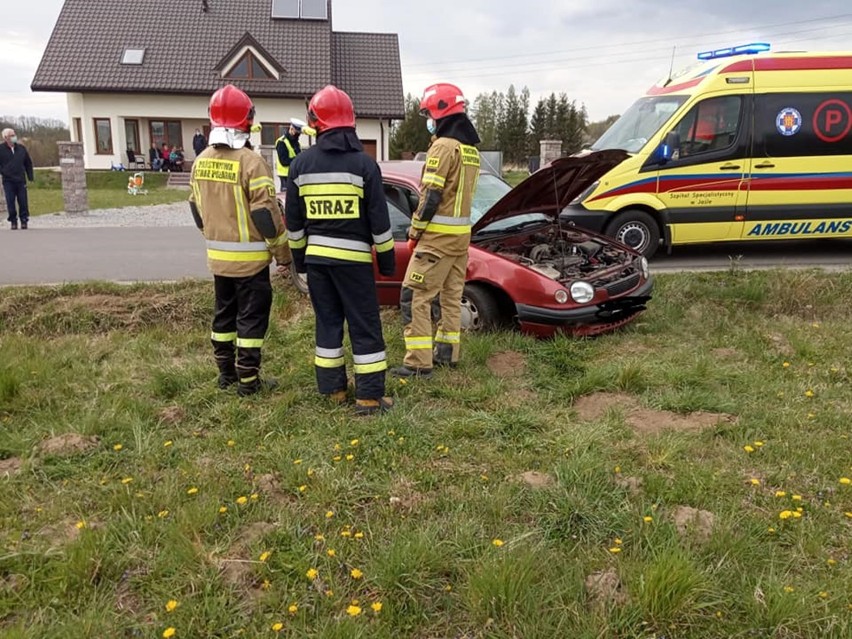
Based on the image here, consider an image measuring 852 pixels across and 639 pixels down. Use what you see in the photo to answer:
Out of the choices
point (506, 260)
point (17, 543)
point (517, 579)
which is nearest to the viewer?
point (517, 579)

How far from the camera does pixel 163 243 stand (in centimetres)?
1056

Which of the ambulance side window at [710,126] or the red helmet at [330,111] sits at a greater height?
the ambulance side window at [710,126]

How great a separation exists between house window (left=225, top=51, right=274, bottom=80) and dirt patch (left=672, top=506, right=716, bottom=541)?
3149 cm

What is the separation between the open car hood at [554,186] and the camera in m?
5.58

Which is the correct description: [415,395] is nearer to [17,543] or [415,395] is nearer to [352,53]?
[17,543]

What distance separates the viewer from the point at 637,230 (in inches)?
321

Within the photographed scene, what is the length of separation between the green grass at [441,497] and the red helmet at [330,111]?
1.78 metres

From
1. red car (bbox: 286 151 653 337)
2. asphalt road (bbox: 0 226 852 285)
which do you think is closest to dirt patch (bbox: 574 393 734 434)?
red car (bbox: 286 151 653 337)

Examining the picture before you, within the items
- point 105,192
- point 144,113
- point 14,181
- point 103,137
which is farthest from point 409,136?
point 14,181

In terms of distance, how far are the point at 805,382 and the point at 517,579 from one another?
315cm

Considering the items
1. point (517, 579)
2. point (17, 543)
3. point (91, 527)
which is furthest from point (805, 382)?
point (17, 543)

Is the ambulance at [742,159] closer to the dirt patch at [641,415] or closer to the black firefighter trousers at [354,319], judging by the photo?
the dirt patch at [641,415]

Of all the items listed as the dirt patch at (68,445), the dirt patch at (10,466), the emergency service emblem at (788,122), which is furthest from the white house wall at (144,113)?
the dirt patch at (10,466)

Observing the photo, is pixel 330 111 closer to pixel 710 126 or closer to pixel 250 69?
pixel 710 126
